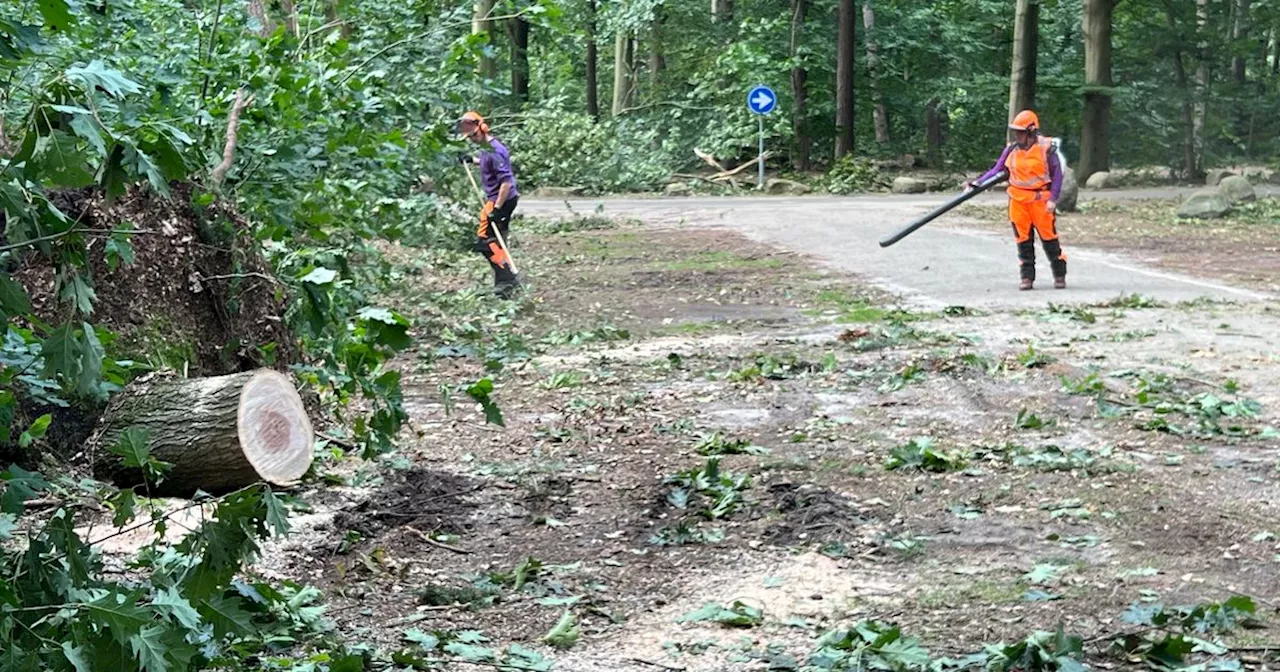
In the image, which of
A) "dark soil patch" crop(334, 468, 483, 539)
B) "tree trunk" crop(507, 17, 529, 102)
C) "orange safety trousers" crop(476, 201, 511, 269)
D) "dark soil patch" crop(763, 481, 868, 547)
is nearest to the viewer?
"dark soil patch" crop(763, 481, 868, 547)

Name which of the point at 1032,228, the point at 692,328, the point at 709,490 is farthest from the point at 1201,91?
the point at 709,490

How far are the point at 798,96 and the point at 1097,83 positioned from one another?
9.78 m

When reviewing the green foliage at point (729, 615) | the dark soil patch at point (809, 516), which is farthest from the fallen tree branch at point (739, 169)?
the green foliage at point (729, 615)

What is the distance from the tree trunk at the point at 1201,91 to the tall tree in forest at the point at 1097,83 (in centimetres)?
384

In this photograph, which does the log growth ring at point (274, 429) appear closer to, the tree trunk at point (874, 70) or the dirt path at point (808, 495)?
the dirt path at point (808, 495)

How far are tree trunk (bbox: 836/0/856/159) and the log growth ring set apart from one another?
32.0m

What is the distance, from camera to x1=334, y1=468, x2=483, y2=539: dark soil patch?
6289 millimetres

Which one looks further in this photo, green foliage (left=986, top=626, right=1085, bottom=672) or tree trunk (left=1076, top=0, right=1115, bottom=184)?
tree trunk (left=1076, top=0, right=1115, bottom=184)

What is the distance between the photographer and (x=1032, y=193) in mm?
14438

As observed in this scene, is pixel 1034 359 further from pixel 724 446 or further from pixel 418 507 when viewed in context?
pixel 418 507

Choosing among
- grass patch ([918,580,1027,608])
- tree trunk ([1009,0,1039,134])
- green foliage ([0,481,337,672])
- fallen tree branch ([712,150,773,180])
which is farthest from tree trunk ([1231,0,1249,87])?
green foliage ([0,481,337,672])

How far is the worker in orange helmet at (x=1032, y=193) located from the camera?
14297mm

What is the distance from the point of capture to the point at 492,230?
14242 mm

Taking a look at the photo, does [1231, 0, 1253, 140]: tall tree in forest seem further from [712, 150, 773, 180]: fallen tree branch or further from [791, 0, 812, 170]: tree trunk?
[712, 150, 773, 180]: fallen tree branch
